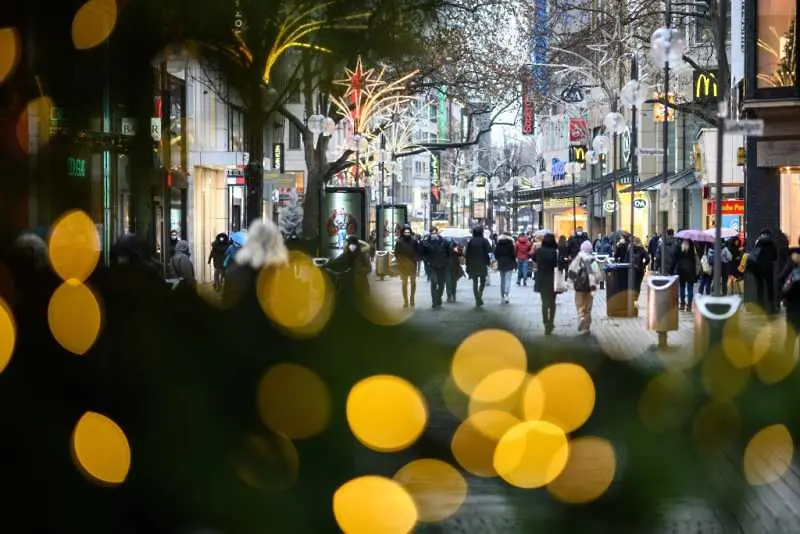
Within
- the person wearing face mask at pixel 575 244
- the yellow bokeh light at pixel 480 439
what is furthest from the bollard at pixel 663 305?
the person wearing face mask at pixel 575 244

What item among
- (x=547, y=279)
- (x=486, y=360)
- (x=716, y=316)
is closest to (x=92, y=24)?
(x=716, y=316)

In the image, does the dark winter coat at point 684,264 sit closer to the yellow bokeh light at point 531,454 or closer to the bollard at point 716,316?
the bollard at point 716,316

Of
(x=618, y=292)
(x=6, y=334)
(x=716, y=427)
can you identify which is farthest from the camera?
(x=618, y=292)

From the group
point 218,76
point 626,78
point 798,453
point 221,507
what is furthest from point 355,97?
point 221,507

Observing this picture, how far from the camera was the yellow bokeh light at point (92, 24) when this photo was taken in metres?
8.22

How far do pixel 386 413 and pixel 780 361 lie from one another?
626 cm

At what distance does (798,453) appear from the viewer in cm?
1050

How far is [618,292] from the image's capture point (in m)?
25.8

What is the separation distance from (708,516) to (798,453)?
2612 millimetres

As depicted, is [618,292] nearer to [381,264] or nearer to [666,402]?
[666,402]

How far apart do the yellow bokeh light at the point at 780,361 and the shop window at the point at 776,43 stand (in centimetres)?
937

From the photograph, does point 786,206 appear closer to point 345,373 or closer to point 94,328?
point 345,373

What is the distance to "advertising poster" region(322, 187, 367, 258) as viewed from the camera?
125 ft

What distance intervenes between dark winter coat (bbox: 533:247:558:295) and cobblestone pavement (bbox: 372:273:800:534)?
0.74 m
